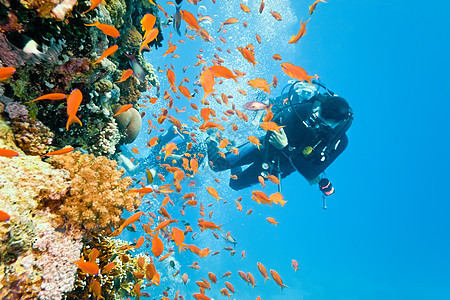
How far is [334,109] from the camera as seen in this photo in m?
5.61

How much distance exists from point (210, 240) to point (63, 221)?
52015 mm

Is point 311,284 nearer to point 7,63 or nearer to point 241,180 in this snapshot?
point 241,180

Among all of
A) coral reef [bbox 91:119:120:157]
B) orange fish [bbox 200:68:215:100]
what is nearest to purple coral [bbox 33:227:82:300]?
coral reef [bbox 91:119:120:157]

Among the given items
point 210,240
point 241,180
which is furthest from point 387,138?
point 241,180

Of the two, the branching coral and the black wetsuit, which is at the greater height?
the black wetsuit

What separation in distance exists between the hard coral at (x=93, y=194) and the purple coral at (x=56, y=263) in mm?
199

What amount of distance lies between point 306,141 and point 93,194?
6005 millimetres

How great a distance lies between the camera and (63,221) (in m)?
1.92

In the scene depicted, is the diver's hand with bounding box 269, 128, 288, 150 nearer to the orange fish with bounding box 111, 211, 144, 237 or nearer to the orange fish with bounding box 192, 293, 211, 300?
the orange fish with bounding box 192, 293, 211, 300

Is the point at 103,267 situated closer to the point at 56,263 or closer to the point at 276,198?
the point at 56,263

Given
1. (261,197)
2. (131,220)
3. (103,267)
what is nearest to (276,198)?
(261,197)

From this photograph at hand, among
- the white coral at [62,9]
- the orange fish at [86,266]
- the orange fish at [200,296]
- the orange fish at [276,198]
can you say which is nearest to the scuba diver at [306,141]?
the orange fish at [276,198]

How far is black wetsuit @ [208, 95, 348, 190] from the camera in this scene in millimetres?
6832

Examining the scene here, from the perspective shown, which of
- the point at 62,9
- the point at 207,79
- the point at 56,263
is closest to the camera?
the point at 56,263
